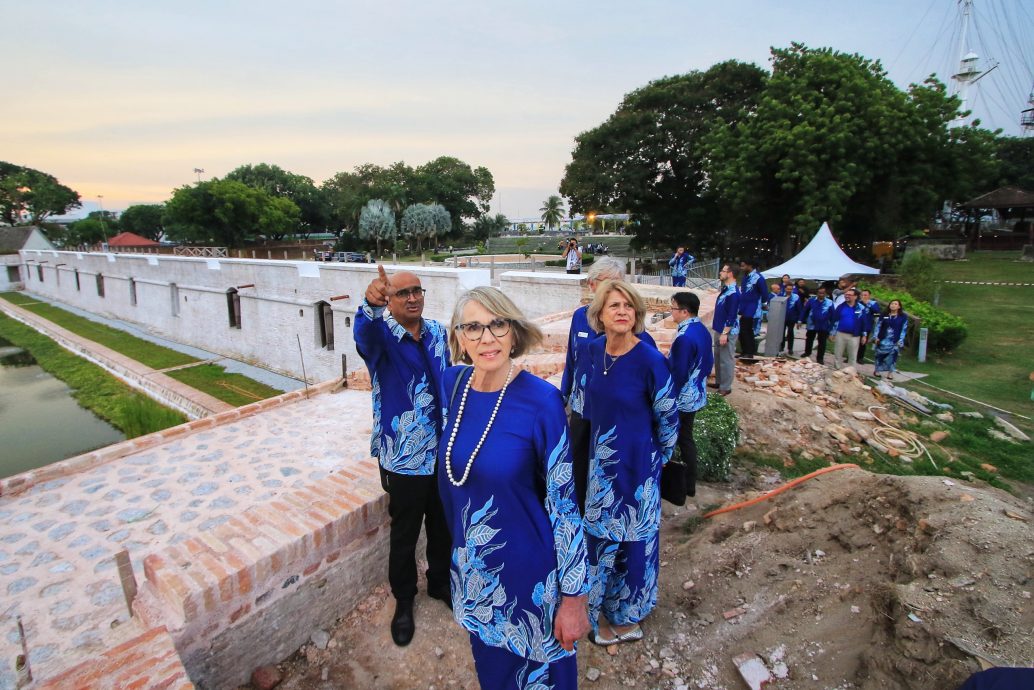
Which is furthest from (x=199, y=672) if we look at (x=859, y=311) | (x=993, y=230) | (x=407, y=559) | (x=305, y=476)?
(x=993, y=230)

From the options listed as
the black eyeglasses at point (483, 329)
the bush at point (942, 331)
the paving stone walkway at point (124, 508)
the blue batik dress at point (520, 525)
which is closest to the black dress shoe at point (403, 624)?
the blue batik dress at point (520, 525)

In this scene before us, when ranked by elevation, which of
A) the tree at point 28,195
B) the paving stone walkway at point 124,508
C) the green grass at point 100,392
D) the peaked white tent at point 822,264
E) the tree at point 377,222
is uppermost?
the tree at point 28,195

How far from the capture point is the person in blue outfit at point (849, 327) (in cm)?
829

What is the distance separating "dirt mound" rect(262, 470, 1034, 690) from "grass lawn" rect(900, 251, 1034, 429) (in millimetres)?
5642

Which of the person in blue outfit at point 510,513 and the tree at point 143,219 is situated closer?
the person in blue outfit at point 510,513

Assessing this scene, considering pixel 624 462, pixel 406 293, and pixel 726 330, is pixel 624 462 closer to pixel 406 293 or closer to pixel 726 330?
pixel 406 293

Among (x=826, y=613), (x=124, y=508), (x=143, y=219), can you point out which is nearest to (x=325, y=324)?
(x=124, y=508)

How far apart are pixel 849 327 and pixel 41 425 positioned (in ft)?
61.5

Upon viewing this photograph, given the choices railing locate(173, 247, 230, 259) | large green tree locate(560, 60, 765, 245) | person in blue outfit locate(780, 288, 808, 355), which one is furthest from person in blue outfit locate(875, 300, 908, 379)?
railing locate(173, 247, 230, 259)

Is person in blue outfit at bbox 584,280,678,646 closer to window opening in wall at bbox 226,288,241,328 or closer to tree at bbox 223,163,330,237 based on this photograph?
window opening in wall at bbox 226,288,241,328

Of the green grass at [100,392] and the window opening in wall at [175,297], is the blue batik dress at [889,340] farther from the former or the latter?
the window opening in wall at [175,297]

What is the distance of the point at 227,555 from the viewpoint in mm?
2402

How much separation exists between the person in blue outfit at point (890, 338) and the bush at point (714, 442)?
5.07 metres

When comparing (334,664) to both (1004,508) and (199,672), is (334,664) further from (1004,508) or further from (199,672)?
(1004,508)
